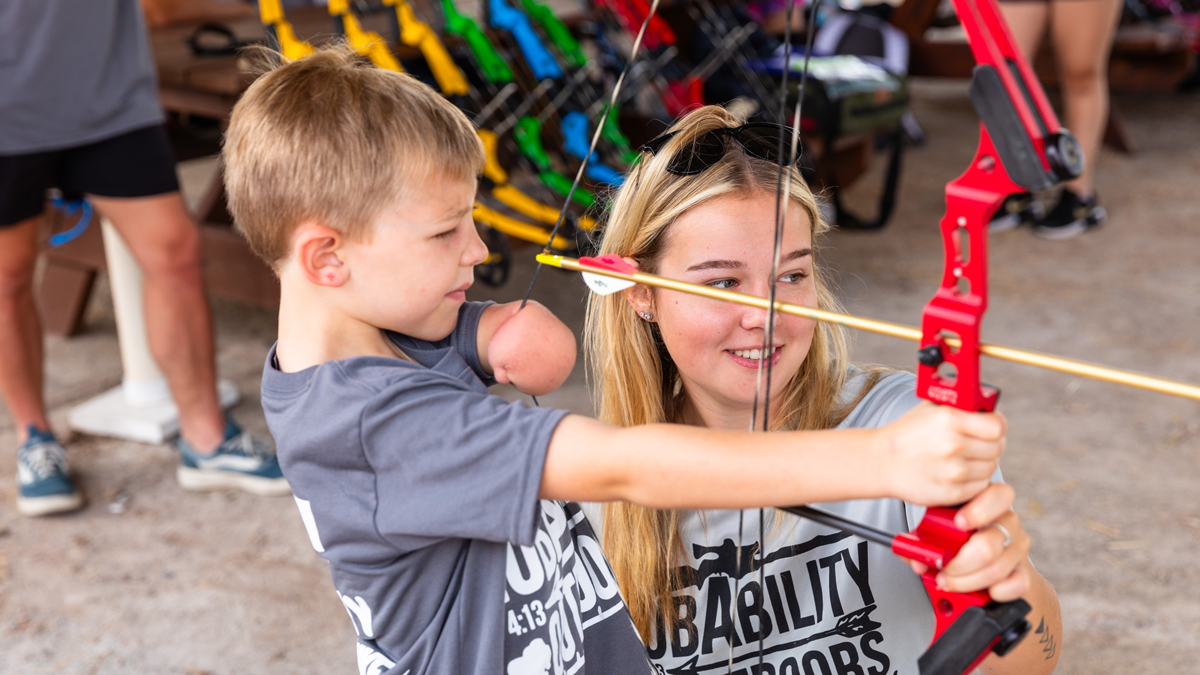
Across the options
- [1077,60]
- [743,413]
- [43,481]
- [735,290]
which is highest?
[735,290]

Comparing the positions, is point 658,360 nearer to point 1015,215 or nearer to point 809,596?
point 809,596

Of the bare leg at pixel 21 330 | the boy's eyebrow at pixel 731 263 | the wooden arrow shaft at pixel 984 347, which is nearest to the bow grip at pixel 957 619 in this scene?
the wooden arrow shaft at pixel 984 347

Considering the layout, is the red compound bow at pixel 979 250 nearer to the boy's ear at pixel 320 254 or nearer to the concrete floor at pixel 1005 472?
the boy's ear at pixel 320 254

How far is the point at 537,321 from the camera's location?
0.99m

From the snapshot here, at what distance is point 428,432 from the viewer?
78 cm

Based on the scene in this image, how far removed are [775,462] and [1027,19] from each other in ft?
11.2

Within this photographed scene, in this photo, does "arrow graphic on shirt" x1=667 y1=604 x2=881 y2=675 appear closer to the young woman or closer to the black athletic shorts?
the young woman

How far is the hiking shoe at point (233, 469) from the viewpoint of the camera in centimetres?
236

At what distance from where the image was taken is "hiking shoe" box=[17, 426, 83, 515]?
2.26 meters

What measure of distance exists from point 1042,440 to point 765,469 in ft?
6.60

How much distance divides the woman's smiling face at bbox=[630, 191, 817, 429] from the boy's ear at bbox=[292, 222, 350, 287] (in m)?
0.46

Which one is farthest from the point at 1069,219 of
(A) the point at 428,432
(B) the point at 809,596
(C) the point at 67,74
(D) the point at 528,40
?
(A) the point at 428,432

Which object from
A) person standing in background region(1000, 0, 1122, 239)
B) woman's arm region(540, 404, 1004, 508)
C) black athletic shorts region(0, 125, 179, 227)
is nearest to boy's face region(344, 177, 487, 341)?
woman's arm region(540, 404, 1004, 508)

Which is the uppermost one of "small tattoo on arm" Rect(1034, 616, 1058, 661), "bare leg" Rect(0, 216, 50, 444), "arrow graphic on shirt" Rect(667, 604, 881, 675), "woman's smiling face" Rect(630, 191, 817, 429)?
"woman's smiling face" Rect(630, 191, 817, 429)
